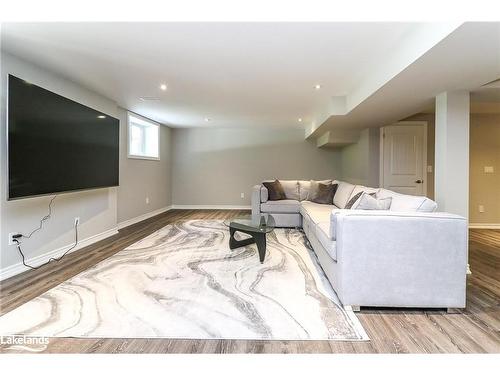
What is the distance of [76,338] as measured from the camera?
1678mm

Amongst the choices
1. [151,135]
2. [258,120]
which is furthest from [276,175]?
[151,135]

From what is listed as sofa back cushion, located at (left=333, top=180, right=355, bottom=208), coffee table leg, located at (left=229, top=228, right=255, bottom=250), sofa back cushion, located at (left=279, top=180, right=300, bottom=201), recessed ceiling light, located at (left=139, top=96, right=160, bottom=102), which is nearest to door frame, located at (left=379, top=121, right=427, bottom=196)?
sofa back cushion, located at (left=333, top=180, right=355, bottom=208)

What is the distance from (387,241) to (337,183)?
3190 millimetres

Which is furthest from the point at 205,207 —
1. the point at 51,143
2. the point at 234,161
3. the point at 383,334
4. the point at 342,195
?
the point at 383,334

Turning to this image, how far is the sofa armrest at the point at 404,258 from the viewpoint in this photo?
198cm

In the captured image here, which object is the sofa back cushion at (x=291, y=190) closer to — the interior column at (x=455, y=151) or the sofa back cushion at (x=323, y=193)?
the sofa back cushion at (x=323, y=193)

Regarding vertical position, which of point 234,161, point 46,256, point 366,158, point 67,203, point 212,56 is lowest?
point 46,256

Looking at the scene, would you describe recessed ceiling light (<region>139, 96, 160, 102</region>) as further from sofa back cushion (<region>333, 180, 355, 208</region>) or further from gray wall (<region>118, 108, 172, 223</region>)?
sofa back cushion (<region>333, 180, 355, 208</region>)

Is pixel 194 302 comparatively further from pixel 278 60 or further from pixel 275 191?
pixel 275 191

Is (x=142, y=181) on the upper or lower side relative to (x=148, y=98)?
lower

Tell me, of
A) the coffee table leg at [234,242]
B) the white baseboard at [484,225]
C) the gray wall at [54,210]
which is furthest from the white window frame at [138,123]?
the white baseboard at [484,225]

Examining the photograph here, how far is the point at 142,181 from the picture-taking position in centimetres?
574

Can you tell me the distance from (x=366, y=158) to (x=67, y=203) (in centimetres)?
509
